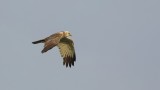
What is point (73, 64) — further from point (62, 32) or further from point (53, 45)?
point (53, 45)

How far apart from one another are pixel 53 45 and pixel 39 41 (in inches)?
89.1

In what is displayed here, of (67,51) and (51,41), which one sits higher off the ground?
(67,51)

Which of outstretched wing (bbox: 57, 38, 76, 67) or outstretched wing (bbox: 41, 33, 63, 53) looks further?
outstretched wing (bbox: 57, 38, 76, 67)

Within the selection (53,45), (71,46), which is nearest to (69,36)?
(71,46)

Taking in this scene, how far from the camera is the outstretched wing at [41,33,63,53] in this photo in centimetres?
3369

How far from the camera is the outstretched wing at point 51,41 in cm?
3369

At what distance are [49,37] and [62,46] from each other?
6.79 feet

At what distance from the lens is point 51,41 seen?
3481 centimetres

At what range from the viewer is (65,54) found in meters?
37.9

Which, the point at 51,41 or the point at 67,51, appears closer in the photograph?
the point at 51,41

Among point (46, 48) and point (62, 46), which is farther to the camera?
point (62, 46)

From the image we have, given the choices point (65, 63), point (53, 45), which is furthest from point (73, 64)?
point (53, 45)

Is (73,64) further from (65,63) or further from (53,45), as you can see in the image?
(53,45)

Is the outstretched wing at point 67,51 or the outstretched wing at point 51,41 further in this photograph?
the outstretched wing at point 67,51
